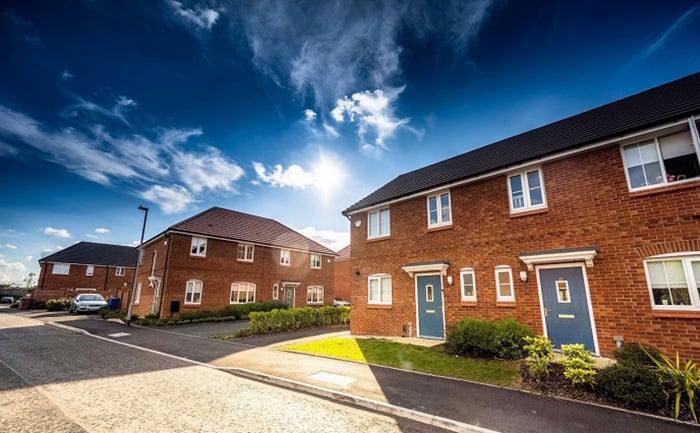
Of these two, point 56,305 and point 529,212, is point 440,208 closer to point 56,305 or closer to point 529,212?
point 529,212

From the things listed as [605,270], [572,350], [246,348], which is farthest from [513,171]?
[246,348]

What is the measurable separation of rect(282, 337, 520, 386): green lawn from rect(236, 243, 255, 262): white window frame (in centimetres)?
1525

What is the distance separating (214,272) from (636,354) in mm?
24485

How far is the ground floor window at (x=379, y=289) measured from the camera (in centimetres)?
1437

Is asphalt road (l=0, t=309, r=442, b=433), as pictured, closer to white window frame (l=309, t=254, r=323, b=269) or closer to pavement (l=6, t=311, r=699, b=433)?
pavement (l=6, t=311, r=699, b=433)

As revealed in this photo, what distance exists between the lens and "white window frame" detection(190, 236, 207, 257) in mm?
23406

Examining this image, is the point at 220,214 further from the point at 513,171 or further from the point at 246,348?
the point at 513,171

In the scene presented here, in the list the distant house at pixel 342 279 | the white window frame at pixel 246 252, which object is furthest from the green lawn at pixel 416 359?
the distant house at pixel 342 279

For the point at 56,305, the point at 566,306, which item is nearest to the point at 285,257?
the point at 566,306

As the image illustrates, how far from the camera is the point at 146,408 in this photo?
5.52m

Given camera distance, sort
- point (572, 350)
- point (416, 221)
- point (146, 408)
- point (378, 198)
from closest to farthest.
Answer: point (146, 408) < point (572, 350) < point (416, 221) < point (378, 198)

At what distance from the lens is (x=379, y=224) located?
1559cm

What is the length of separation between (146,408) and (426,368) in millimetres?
6740

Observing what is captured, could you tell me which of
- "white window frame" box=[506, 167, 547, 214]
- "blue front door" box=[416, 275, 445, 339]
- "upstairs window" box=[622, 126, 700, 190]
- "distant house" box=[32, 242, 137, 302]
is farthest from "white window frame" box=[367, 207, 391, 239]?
"distant house" box=[32, 242, 137, 302]
